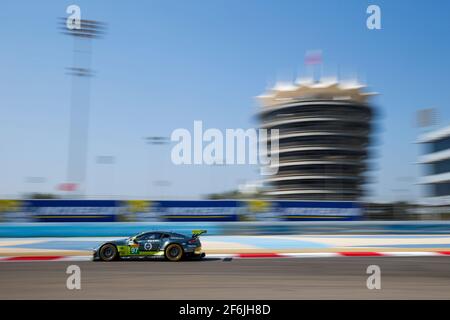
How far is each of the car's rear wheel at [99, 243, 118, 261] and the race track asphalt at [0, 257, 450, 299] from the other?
0.44 m

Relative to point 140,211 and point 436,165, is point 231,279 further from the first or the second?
point 436,165

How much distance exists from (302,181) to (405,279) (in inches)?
1688

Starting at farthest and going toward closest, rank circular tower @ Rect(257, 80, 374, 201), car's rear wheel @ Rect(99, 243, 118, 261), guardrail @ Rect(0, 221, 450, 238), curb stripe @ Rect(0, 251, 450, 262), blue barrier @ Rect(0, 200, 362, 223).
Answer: circular tower @ Rect(257, 80, 374, 201)
blue barrier @ Rect(0, 200, 362, 223)
guardrail @ Rect(0, 221, 450, 238)
curb stripe @ Rect(0, 251, 450, 262)
car's rear wheel @ Rect(99, 243, 118, 261)

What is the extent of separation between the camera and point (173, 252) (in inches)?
472

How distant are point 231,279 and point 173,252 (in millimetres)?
3564

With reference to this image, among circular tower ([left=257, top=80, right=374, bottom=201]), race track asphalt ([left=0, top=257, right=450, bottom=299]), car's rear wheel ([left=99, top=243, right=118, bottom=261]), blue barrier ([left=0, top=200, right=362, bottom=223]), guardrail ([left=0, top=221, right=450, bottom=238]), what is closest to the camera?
race track asphalt ([left=0, top=257, right=450, bottom=299])

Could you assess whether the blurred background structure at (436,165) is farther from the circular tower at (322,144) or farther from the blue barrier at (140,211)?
the blue barrier at (140,211)

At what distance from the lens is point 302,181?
5150 cm

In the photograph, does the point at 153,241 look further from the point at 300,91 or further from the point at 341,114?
the point at 300,91

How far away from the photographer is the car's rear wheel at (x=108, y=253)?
11.9 m

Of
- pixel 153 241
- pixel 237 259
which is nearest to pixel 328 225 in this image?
pixel 237 259

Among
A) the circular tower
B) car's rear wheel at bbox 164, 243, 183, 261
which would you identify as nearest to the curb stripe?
car's rear wheel at bbox 164, 243, 183, 261

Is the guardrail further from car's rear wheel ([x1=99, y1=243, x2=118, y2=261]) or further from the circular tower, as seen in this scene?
the circular tower

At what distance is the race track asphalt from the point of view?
7238 mm
